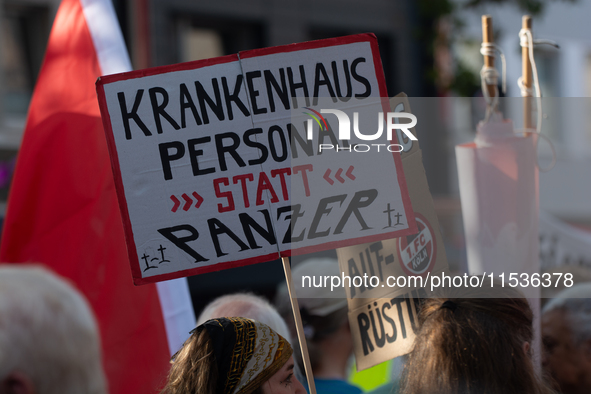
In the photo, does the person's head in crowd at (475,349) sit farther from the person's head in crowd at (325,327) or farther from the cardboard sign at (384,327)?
the person's head in crowd at (325,327)

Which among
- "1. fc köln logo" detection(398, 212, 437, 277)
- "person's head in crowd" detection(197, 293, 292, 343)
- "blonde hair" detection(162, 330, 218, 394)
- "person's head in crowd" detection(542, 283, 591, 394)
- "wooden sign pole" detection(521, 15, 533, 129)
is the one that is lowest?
"person's head in crowd" detection(542, 283, 591, 394)

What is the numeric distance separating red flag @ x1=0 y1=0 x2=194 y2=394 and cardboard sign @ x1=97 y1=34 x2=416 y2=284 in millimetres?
673

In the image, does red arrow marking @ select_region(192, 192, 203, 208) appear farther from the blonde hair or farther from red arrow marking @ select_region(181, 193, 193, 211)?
the blonde hair

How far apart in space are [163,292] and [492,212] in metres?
1.28

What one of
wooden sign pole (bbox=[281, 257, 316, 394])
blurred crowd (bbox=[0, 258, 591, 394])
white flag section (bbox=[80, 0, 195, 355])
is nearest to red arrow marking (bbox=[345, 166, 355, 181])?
wooden sign pole (bbox=[281, 257, 316, 394])

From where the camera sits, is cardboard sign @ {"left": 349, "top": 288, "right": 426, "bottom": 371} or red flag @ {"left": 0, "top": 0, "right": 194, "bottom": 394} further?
red flag @ {"left": 0, "top": 0, "right": 194, "bottom": 394}

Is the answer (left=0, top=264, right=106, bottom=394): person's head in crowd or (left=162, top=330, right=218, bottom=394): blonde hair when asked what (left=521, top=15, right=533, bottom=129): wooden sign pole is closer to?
(left=162, top=330, right=218, bottom=394): blonde hair

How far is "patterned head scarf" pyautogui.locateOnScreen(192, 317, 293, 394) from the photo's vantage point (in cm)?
138

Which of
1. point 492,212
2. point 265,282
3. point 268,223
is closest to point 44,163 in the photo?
point 268,223

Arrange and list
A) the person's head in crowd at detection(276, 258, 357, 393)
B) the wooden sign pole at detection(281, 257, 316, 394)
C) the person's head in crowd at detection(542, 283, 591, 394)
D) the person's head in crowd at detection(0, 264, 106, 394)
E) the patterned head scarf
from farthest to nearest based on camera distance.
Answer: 1. the person's head in crowd at detection(276, 258, 357, 393)
2. the person's head in crowd at detection(542, 283, 591, 394)
3. the wooden sign pole at detection(281, 257, 316, 394)
4. the patterned head scarf
5. the person's head in crowd at detection(0, 264, 106, 394)

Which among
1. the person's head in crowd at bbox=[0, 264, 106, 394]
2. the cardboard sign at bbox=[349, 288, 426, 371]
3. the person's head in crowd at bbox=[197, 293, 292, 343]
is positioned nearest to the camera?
the person's head in crowd at bbox=[0, 264, 106, 394]

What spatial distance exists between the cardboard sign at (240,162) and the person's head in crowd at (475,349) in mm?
335

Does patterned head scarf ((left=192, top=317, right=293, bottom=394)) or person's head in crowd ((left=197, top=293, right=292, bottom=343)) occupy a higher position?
patterned head scarf ((left=192, top=317, right=293, bottom=394))

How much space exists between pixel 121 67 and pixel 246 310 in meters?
1.24
